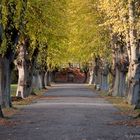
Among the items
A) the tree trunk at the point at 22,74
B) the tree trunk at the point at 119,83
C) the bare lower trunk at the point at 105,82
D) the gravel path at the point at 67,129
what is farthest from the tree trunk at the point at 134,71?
the bare lower trunk at the point at 105,82

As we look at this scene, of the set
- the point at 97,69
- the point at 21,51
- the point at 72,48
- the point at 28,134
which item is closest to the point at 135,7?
the point at 21,51

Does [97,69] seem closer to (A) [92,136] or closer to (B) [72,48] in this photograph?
(B) [72,48]

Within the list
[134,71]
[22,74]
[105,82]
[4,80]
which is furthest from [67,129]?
[105,82]

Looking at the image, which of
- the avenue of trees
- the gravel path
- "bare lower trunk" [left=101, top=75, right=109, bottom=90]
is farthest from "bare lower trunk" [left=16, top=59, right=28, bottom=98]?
"bare lower trunk" [left=101, top=75, right=109, bottom=90]

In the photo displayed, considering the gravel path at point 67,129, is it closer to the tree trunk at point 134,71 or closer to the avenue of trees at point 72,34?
the avenue of trees at point 72,34

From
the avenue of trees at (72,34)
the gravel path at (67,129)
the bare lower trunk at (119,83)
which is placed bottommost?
the gravel path at (67,129)

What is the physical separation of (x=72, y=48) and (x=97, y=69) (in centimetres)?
1742

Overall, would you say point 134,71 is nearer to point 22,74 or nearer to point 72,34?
point 22,74

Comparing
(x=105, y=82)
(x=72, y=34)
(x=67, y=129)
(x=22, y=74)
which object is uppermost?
(x=72, y=34)

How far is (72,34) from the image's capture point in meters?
53.7

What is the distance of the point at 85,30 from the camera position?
49.4 metres

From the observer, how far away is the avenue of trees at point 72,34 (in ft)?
98.9

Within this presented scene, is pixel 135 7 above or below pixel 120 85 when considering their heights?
above

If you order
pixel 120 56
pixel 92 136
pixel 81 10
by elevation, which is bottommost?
pixel 92 136
